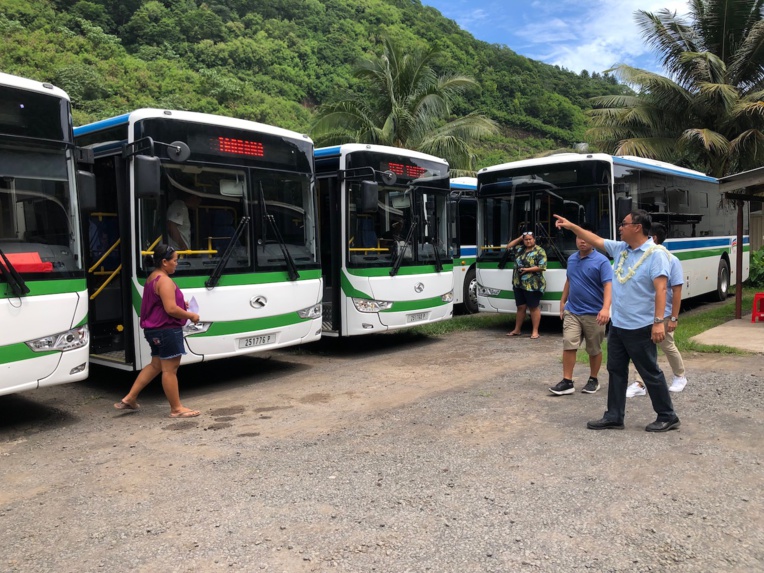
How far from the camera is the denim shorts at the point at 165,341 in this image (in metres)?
6.26

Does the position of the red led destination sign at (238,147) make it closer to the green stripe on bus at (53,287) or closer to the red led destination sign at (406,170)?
the green stripe on bus at (53,287)

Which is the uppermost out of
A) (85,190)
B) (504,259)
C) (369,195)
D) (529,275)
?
(369,195)

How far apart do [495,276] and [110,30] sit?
5464 centimetres

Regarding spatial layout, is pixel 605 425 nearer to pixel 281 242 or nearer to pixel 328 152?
pixel 281 242

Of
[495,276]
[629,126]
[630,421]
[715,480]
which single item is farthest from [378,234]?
[629,126]

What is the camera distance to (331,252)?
32.1ft

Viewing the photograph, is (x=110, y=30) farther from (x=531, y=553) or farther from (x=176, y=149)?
(x=531, y=553)

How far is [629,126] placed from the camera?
22125 mm

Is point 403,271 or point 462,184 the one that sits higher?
point 462,184

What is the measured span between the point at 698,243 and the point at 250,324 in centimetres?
1109

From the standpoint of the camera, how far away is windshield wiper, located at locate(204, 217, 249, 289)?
7234 millimetres

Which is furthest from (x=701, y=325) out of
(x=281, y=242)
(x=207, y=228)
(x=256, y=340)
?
(x=207, y=228)

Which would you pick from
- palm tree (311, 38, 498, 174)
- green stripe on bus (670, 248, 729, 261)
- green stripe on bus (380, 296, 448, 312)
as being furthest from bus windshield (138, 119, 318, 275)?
palm tree (311, 38, 498, 174)

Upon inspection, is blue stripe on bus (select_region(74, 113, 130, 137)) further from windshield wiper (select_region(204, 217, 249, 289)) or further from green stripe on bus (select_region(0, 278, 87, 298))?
green stripe on bus (select_region(0, 278, 87, 298))
